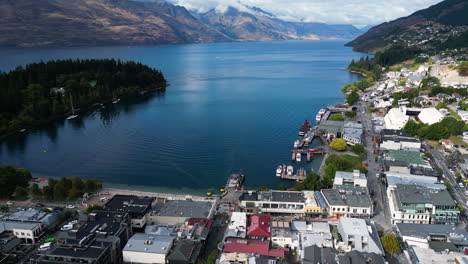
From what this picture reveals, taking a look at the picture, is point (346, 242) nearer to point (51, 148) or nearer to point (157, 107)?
point (51, 148)

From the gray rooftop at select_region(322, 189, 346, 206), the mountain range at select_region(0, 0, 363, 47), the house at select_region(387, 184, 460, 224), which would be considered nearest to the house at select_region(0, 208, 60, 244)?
the gray rooftop at select_region(322, 189, 346, 206)

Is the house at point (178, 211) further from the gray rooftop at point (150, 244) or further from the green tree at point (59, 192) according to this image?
the green tree at point (59, 192)

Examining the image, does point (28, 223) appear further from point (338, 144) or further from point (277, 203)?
point (338, 144)

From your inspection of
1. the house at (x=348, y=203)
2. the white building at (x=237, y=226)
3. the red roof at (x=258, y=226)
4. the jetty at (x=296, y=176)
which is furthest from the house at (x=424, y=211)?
the white building at (x=237, y=226)

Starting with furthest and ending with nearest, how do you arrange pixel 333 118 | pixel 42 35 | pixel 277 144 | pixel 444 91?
pixel 42 35 → pixel 444 91 → pixel 333 118 → pixel 277 144

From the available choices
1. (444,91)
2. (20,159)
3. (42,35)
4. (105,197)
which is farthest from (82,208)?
(42,35)

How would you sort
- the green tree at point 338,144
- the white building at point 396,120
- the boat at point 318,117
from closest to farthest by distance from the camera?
the green tree at point 338,144 → the white building at point 396,120 → the boat at point 318,117
